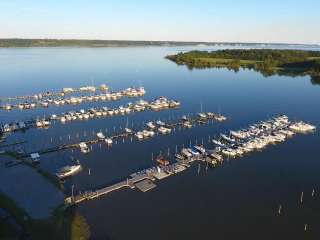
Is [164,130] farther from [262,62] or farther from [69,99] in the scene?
[262,62]

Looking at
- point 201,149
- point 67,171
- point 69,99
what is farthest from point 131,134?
point 69,99

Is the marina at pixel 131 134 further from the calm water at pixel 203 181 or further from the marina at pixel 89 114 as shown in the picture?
the marina at pixel 89 114

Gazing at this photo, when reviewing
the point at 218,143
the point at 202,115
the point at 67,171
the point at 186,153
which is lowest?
the point at 67,171

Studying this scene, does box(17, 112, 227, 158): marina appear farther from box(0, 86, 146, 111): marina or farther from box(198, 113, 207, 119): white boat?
box(0, 86, 146, 111): marina

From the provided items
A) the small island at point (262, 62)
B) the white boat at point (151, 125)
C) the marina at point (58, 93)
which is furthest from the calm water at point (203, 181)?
the small island at point (262, 62)

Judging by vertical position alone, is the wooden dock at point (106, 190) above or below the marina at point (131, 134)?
below

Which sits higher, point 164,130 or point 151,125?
point 151,125
